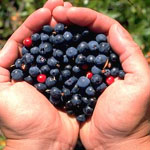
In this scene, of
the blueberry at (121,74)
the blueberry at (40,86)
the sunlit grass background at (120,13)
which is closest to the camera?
the blueberry at (121,74)

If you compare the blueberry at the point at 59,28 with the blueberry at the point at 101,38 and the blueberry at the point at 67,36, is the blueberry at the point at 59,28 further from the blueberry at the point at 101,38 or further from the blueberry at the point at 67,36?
the blueberry at the point at 101,38

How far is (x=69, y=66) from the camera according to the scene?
6.52 feet

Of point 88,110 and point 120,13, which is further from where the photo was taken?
point 120,13

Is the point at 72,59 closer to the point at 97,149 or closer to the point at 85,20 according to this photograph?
the point at 85,20

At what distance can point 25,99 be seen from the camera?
1.87 meters

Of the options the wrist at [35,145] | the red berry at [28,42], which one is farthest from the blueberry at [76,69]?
the wrist at [35,145]

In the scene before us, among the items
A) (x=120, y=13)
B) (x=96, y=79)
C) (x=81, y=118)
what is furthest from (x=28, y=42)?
(x=120, y=13)

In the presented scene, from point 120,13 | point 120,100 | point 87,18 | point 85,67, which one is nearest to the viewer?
point 120,100

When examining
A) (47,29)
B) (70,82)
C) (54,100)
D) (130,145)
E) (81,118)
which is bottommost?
(130,145)

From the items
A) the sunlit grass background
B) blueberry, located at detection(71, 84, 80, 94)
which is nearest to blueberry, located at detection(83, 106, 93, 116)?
blueberry, located at detection(71, 84, 80, 94)

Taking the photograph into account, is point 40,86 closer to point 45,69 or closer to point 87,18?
point 45,69

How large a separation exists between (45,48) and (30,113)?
44 cm

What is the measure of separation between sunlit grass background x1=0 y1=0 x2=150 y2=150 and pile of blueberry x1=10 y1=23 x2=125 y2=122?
0.70 meters

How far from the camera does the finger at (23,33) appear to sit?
195 centimetres
